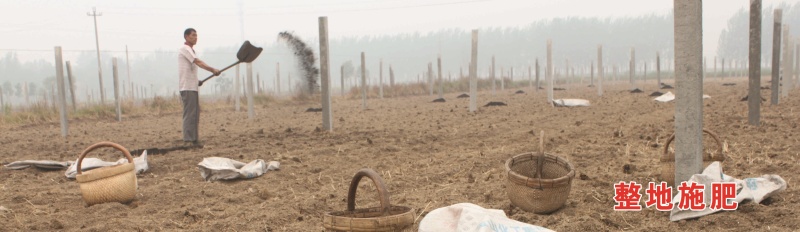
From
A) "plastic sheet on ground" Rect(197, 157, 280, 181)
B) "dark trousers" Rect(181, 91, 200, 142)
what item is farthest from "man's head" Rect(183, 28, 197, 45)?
"plastic sheet on ground" Rect(197, 157, 280, 181)

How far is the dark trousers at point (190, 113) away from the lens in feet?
23.3

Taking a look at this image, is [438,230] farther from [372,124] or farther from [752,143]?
[372,124]

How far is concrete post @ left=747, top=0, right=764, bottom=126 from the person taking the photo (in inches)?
281

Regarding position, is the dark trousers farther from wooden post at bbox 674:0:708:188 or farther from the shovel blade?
wooden post at bbox 674:0:708:188

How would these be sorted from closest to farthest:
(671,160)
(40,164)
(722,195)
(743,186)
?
(722,195), (743,186), (671,160), (40,164)

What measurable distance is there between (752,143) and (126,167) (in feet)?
17.3

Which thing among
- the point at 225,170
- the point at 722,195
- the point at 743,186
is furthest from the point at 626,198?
the point at 225,170

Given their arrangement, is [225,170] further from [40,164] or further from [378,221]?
[378,221]

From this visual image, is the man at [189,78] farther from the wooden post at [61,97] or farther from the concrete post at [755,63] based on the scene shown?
the concrete post at [755,63]

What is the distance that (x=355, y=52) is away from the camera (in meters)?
144

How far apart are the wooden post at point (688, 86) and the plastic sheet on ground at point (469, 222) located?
1.49m

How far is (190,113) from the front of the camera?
7.10 m

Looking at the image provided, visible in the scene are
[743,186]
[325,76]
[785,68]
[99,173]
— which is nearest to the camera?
[743,186]

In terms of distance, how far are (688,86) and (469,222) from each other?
1815 millimetres
